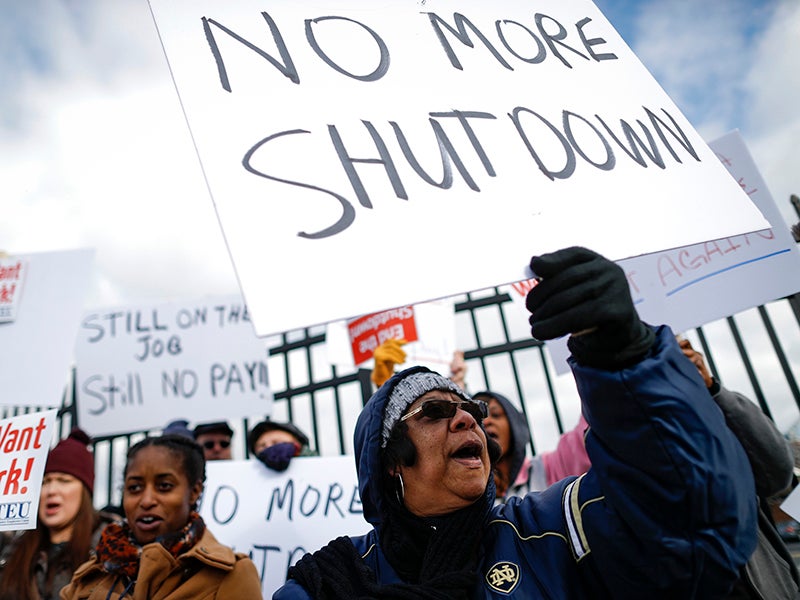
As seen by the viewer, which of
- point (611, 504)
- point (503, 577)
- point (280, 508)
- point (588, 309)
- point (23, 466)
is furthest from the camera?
point (280, 508)

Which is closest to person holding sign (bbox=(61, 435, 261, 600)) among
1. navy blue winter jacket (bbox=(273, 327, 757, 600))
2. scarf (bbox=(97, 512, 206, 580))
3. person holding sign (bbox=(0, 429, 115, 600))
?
scarf (bbox=(97, 512, 206, 580))

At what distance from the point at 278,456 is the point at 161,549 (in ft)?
2.93

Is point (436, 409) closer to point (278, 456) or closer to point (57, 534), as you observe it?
point (278, 456)

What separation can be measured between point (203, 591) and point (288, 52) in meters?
1.78

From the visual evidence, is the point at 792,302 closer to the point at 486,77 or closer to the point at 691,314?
the point at 691,314

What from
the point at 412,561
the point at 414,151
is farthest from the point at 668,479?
the point at 414,151

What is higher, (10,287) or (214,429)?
(10,287)

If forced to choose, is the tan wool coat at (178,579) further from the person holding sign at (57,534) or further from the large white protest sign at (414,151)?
the large white protest sign at (414,151)

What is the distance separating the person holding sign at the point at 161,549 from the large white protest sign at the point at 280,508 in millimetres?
449

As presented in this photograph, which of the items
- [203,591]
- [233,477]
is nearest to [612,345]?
[203,591]

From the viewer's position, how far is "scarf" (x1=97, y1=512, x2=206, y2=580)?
203 cm

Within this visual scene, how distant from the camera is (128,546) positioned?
81.1 inches

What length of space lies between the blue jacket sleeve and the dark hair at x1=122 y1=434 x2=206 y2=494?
180 cm

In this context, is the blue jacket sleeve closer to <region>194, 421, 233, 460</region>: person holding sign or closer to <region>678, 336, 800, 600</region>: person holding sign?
<region>678, 336, 800, 600</region>: person holding sign
